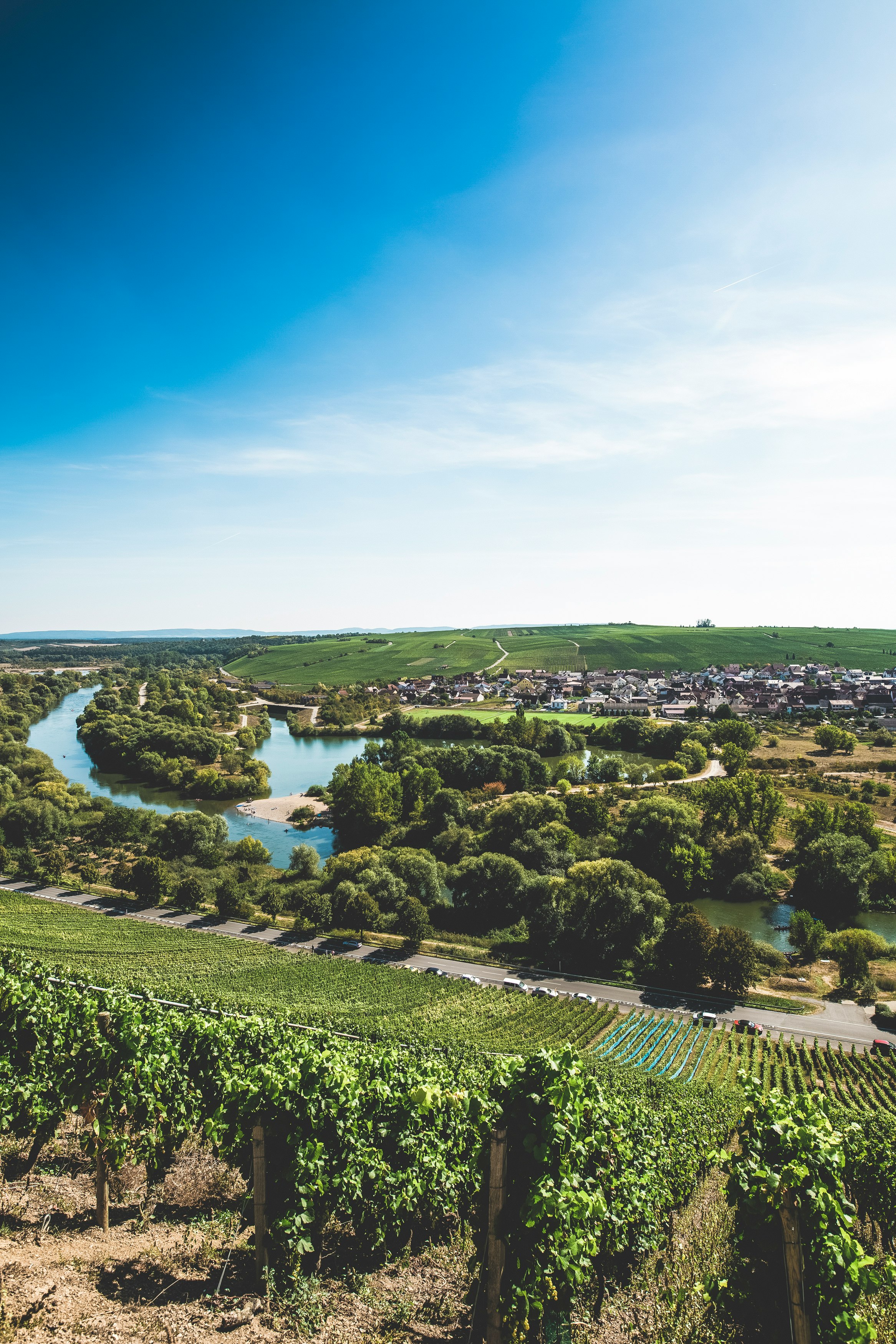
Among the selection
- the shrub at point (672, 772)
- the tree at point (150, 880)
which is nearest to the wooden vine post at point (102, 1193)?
the tree at point (150, 880)

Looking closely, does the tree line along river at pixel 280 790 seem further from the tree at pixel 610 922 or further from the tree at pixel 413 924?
the tree at pixel 413 924

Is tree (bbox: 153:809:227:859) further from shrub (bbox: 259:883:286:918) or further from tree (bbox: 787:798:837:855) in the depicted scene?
tree (bbox: 787:798:837:855)

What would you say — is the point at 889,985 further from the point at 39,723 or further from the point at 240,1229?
the point at 39,723

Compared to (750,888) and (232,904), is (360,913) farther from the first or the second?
(750,888)

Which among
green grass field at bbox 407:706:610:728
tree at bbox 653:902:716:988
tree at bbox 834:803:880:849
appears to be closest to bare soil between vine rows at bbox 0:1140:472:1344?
tree at bbox 653:902:716:988

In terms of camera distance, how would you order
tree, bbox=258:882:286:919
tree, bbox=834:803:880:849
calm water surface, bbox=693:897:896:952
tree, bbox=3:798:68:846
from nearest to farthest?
calm water surface, bbox=693:897:896:952 < tree, bbox=258:882:286:919 < tree, bbox=834:803:880:849 < tree, bbox=3:798:68:846

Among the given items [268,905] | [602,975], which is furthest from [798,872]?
[268,905]
